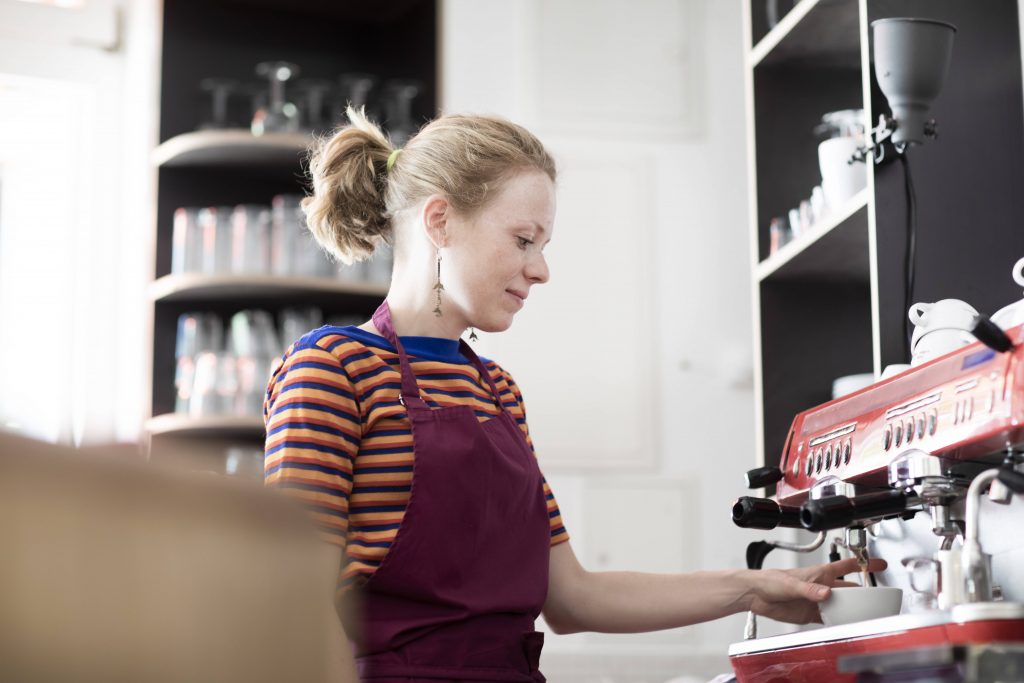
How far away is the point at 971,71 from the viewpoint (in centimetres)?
183

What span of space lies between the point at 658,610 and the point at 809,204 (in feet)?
2.83

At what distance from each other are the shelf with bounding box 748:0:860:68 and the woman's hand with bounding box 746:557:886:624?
96 cm

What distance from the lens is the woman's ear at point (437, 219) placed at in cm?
169

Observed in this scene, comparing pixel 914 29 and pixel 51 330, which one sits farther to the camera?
pixel 51 330

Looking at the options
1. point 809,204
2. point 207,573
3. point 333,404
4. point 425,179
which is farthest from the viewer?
point 809,204

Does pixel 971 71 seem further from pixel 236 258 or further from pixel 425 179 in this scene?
pixel 236 258

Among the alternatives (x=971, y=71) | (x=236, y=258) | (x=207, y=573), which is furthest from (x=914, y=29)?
(x=236, y=258)

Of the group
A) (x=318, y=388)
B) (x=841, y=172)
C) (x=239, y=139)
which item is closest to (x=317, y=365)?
(x=318, y=388)

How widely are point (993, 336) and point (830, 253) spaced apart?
92cm

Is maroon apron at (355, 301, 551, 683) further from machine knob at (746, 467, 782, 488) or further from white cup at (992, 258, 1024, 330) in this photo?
white cup at (992, 258, 1024, 330)

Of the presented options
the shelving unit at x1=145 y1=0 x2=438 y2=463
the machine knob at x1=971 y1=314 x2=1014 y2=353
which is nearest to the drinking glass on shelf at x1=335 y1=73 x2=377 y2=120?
the shelving unit at x1=145 y1=0 x2=438 y2=463

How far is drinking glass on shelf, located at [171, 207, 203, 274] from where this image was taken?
345 centimetres

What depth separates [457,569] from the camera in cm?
153

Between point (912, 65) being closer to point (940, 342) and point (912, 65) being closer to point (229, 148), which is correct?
point (940, 342)
